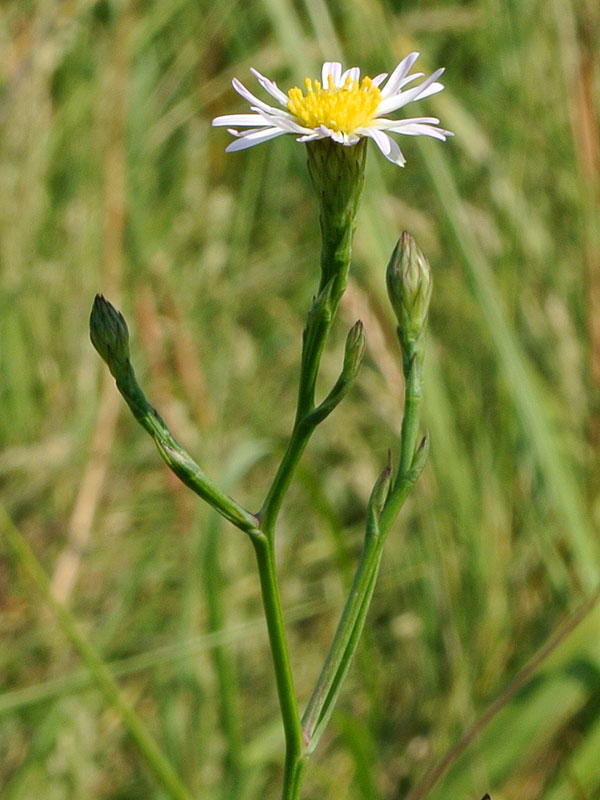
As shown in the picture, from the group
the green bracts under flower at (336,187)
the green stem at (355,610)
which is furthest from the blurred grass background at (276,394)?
the green bracts under flower at (336,187)

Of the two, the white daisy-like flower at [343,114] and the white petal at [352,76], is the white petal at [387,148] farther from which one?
the white petal at [352,76]

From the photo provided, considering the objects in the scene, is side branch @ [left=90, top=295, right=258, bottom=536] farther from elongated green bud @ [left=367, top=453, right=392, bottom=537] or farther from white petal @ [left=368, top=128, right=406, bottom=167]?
white petal @ [left=368, top=128, right=406, bottom=167]

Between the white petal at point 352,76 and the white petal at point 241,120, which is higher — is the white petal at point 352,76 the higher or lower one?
the higher one

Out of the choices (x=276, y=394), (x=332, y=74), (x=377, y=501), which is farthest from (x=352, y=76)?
(x=276, y=394)

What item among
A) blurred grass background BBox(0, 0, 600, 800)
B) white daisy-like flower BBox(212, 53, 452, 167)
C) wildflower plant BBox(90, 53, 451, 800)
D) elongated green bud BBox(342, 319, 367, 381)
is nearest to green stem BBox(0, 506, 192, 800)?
blurred grass background BBox(0, 0, 600, 800)

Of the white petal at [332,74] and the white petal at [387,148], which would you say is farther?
the white petal at [332,74]

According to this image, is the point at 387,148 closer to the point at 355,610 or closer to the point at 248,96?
the point at 248,96

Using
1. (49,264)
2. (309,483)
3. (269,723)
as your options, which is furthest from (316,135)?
(49,264)
